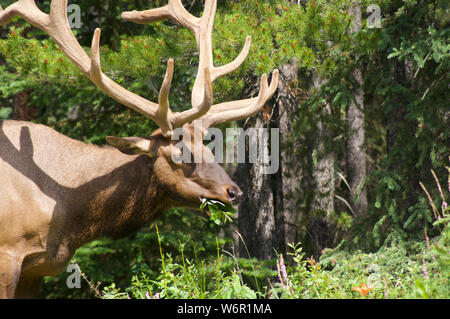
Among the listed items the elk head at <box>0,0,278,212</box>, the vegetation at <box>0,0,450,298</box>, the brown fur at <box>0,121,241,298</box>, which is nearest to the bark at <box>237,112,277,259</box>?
the vegetation at <box>0,0,450,298</box>

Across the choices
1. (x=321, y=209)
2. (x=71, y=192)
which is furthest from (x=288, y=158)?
(x=71, y=192)

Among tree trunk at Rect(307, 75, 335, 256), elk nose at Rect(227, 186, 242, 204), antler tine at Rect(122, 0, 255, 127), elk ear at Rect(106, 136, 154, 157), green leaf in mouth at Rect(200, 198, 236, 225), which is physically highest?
antler tine at Rect(122, 0, 255, 127)

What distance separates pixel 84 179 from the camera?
559 cm

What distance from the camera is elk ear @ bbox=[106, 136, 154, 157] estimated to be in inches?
212

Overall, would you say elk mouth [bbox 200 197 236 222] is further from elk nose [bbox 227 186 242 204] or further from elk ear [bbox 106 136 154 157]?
elk ear [bbox 106 136 154 157]

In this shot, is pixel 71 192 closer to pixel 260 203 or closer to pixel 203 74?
pixel 203 74

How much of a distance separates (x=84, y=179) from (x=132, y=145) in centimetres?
60

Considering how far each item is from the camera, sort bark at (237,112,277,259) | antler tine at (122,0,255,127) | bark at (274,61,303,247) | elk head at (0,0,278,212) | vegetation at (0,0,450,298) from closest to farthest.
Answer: vegetation at (0,0,450,298), elk head at (0,0,278,212), antler tine at (122,0,255,127), bark at (237,112,277,259), bark at (274,61,303,247)

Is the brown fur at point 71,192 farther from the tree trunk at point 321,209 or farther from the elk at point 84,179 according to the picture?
the tree trunk at point 321,209

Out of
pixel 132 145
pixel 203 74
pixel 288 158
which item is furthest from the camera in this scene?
pixel 288 158

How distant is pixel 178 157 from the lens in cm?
545
